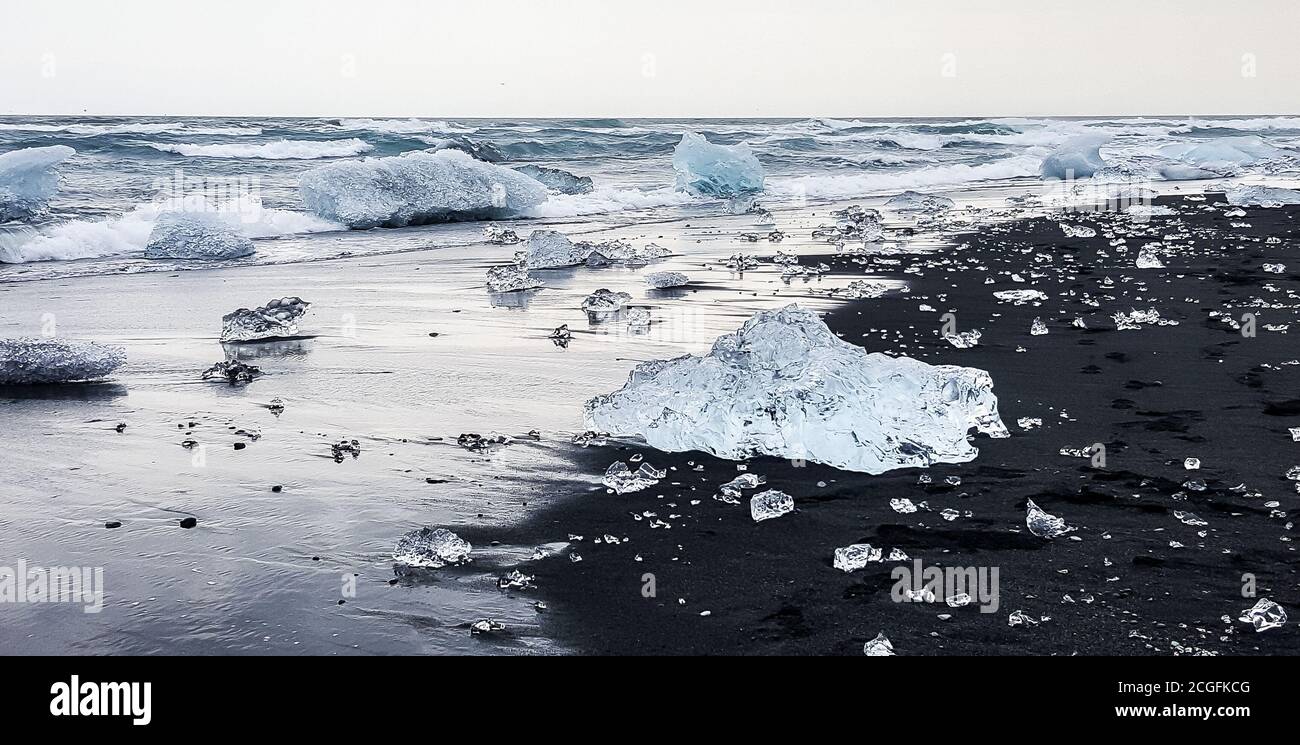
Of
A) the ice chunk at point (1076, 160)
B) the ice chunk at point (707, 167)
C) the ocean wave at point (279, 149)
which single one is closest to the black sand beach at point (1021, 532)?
the ice chunk at point (707, 167)

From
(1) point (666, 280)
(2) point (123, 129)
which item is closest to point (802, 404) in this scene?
(1) point (666, 280)

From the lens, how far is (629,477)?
4.14 m

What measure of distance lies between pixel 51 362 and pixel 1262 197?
53.8 ft

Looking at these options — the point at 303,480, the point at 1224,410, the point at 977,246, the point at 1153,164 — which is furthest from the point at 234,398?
the point at 1153,164

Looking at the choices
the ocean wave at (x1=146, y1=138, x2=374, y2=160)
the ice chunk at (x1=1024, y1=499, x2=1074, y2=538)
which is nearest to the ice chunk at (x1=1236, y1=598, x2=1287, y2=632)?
the ice chunk at (x1=1024, y1=499, x2=1074, y2=538)

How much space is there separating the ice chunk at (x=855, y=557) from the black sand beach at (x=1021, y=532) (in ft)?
0.11

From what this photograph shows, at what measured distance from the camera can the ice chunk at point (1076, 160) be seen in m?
24.4

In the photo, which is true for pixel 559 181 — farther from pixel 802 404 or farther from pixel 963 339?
pixel 802 404

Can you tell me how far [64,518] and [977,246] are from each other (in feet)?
31.7

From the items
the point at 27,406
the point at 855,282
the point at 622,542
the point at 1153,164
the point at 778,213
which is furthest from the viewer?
the point at 1153,164

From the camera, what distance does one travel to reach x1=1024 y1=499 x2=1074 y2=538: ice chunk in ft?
11.6

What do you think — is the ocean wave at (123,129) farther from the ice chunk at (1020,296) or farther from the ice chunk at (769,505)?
the ice chunk at (769,505)

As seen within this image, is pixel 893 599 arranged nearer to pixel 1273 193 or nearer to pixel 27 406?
pixel 27 406

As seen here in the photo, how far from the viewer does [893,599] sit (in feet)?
10.2
